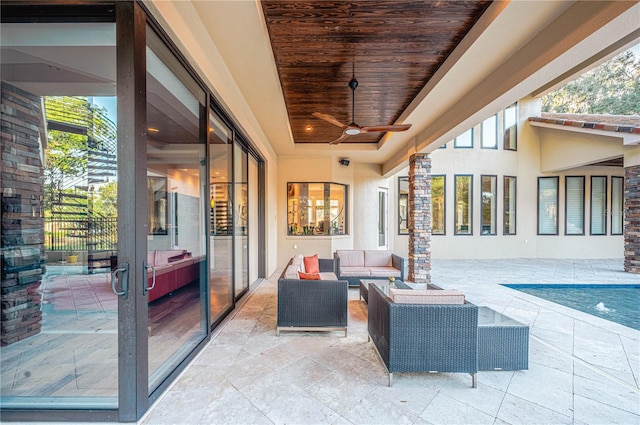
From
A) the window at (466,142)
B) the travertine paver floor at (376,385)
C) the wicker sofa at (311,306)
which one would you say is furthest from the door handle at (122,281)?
the window at (466,142)

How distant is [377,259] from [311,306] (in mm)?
2893

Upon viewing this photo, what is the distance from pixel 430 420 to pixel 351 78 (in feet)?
12.5

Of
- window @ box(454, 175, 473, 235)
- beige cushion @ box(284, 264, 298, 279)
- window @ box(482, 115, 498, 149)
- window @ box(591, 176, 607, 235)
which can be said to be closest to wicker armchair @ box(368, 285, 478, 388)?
beige cushion @ box(284, 264, 298, 279)

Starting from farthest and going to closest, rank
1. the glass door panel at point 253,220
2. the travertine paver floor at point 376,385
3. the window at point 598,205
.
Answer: the window at point 598,205 → the glass door panel at point 253,220 → the travertine paver floor at point 376,385

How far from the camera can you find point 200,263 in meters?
3.13

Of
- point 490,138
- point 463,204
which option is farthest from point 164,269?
point 490,138

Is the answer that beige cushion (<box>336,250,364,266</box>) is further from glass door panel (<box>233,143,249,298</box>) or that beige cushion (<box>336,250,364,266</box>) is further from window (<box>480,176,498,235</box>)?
window (<box>480,176,498,235</box>)

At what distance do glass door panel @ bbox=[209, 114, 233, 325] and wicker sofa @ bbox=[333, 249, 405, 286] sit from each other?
7.22 feet

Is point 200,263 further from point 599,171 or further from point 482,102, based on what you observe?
point 599,171

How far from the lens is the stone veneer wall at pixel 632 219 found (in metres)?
6.87

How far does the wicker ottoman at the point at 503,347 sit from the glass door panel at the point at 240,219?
11.0 feet

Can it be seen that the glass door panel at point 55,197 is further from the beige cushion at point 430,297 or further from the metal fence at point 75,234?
the beige cushion at point 430,297

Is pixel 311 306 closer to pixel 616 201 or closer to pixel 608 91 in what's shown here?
pixel 616 201

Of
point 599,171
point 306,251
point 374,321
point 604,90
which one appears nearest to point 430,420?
point 374,321
